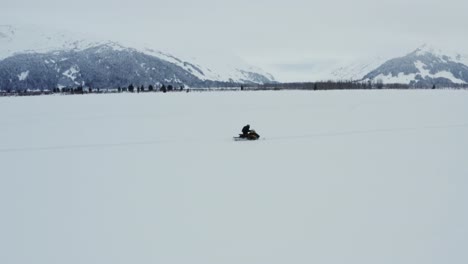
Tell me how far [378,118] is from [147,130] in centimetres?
1512

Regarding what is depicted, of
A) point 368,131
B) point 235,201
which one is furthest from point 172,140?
point 235,201

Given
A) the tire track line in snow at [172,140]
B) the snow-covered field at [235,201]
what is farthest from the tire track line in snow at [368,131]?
the snow-covered field at [235,201]

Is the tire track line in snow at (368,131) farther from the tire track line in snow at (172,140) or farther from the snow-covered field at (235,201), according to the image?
the snow-covered field at (235,201)

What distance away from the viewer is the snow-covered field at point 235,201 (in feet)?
22.4

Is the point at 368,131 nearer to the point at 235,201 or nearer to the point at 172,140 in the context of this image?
the point at 172,140

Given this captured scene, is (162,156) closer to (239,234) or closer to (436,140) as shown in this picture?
(239,234)

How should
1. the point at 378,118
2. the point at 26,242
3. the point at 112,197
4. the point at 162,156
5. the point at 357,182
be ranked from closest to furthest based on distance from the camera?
the point at 26,242, the point at 112,197, the point at 357,182, the point at 162,156, the point at 378,118

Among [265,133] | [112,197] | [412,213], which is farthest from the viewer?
[265,133]

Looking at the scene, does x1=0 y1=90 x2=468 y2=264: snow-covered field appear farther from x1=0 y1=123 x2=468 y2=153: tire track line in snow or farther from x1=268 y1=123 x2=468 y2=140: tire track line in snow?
x1=268 y1=123 x2=468 y2=140: tire track line in snow

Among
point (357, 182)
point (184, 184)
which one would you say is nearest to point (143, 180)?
point (184, 184)

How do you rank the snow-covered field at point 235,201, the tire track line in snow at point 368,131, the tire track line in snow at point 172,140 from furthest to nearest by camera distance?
the tire track line in snow at point 368,131
the tire track line in snow at point 172,140
the snow-covered field at point 235,201

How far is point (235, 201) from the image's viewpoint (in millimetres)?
9477

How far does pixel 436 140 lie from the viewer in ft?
63.2

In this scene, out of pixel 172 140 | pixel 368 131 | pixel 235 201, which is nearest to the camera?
pixel 235 201
